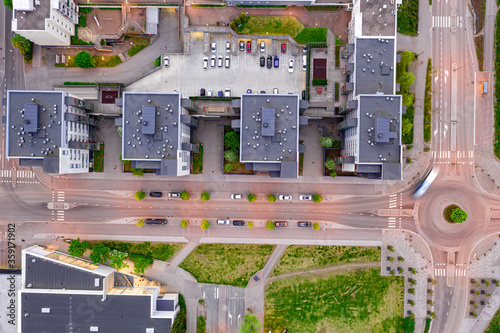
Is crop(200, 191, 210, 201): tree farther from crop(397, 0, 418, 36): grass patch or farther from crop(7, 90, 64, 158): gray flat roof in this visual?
crop(397, 0, 418, 36): grass patch

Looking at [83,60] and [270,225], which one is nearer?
[83,60]

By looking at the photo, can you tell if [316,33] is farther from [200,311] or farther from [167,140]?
[200,311]

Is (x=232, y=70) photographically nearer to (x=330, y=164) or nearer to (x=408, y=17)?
(x=330, y=164)

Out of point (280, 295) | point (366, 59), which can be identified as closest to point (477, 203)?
point (366, 59)

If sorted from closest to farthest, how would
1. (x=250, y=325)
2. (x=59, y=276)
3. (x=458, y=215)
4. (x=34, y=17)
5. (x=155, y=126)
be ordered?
(x=155, y=126), (x=34, y=17), (x=250, y=325), (x=458, y=215), (x=59, y=276)

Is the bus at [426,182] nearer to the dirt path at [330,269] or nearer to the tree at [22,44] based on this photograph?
the dirt path at [330,269]

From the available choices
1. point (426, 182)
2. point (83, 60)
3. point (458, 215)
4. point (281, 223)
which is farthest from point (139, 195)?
point (458, 215)

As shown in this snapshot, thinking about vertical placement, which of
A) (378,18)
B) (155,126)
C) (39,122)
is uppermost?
(378,18)

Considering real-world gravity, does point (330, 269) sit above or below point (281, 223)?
below
